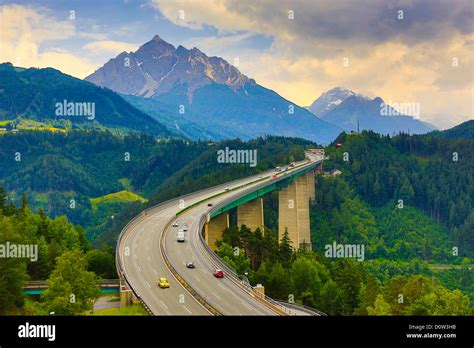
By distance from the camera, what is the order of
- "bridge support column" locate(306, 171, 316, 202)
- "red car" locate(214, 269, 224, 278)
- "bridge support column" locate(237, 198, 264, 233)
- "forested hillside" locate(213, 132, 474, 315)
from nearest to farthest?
"red car" locate(214, 269, 224, 278), "forested hillside" locate(213, 132, 474, 315), "bridge support column" locate(237, 198, 264, 233), "bridge support column" locate(306, 171, 316, 202)

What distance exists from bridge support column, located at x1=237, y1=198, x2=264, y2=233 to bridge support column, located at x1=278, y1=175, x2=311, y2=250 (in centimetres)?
2236

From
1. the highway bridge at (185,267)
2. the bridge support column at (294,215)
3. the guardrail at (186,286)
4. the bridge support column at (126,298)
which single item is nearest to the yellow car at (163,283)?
the highway bridge at (185,267)

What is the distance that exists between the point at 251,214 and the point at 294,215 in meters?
27.5

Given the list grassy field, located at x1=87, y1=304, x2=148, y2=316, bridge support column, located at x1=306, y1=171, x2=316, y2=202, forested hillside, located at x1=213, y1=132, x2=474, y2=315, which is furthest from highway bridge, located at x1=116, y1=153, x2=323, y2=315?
bridge support column, located at x1=306, y1=171, x2=316, y2=202

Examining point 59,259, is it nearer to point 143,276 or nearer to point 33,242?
point 143,276

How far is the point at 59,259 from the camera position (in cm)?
4175

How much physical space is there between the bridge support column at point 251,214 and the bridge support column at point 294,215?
2236cm

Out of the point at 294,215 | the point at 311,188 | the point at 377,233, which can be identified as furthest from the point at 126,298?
the point at 311,188

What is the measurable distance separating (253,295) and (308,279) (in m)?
28.6

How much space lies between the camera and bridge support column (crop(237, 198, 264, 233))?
9612cm

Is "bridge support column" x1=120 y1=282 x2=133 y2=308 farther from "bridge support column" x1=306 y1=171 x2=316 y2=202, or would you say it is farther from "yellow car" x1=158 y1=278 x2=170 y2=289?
"bridge support column" x1=306 y1=171 x2=316 y2=202

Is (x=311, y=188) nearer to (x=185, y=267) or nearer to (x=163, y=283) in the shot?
(x=185, y=267)

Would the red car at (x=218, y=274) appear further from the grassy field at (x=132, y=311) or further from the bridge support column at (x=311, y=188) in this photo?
the bridge support column at (x=311, y=188)

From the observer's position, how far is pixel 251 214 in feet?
318
